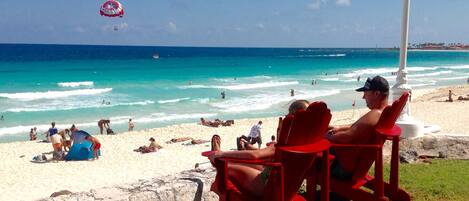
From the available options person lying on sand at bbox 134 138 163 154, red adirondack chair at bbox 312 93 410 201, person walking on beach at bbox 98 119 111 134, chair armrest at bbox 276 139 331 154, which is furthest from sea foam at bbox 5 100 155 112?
chair armrest at bbox 276 139 331 154

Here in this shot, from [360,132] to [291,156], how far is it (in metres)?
0.91

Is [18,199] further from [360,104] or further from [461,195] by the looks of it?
[360,104]

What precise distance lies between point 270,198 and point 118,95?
108 ft

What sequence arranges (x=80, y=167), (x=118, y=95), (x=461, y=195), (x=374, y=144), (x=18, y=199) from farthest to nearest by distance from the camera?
(x=118, y=95), (x=80, y=167), (x=18, y=199), (x=461, y=195), (x=374, y=144)

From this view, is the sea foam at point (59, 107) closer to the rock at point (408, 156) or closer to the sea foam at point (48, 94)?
the sea foam at point (48, 94)

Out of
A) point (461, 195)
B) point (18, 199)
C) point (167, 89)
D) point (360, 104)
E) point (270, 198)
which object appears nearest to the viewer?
point (270, 198)

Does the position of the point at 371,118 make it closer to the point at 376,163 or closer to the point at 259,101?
the point at 376,163

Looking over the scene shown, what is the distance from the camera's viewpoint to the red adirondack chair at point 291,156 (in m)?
2.83

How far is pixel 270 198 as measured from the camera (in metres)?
3.00

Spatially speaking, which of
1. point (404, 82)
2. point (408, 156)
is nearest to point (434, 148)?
point (408, 156)

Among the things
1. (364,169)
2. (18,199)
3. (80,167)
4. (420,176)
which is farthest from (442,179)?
(80,167)

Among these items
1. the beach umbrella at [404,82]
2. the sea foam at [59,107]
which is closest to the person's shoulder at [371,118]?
the beach umbrella at [404,82]

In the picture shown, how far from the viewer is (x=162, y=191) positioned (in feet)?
11.8

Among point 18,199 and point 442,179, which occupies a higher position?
point 442,179
